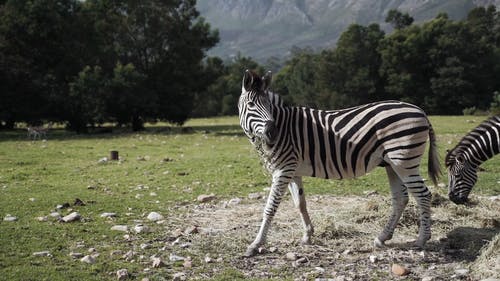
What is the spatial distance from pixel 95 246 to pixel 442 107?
157 ft

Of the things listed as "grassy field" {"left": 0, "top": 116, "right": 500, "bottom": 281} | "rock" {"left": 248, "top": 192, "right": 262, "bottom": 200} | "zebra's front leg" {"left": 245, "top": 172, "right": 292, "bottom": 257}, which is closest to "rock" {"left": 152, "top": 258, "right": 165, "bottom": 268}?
"grassy field" {"left": 0, "top": 116, "right": 500, "bottom": 281}

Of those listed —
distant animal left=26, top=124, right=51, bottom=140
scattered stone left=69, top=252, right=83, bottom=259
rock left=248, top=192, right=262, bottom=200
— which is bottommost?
scattered stone left=69, top=252, right=83, bottom=259

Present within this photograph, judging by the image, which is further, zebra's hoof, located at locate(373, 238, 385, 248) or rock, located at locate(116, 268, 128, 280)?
zebra's hoof, located at locate(373, 238, 385, 248)

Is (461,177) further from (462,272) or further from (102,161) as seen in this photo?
(102,161)

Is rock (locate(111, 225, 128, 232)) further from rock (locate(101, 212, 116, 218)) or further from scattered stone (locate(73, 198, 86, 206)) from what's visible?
scattered stone (locate(73, 198, 86, 206))

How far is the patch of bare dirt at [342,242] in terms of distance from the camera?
6.03 meters

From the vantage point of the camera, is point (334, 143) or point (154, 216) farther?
point (154, 216)

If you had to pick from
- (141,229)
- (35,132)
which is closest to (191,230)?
(141,229)

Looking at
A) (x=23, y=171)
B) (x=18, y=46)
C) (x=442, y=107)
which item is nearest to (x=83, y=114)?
(x=18, y=46)

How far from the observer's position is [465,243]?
23.1ft

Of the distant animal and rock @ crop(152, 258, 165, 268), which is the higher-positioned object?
the distant animal

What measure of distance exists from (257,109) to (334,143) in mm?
1357

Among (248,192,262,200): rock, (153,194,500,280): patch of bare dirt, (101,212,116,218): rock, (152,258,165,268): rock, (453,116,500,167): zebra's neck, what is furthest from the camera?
(248,192,262,200): rock

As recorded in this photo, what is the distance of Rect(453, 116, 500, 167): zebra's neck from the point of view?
8.04 m
